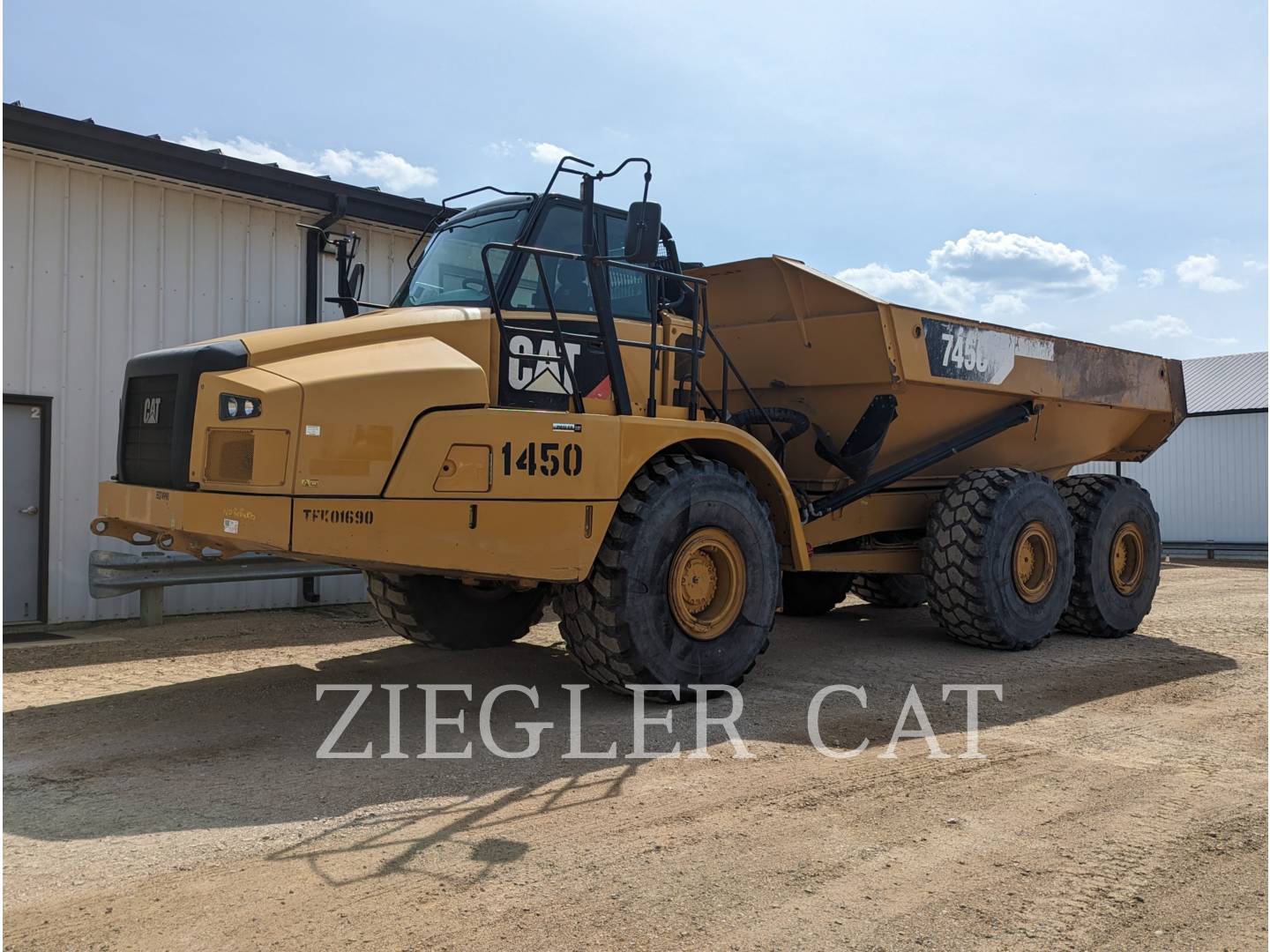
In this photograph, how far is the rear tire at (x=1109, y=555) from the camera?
9.44 meters

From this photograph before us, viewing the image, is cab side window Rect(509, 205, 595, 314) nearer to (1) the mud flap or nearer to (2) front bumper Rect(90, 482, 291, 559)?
(2) front bumper Rect(90, 482, 291, 559)

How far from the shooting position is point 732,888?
3598mm

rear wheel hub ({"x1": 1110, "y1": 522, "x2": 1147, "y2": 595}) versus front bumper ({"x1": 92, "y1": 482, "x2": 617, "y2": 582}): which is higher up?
front bumper ({"x1": 92, "y1": 482, "x2": 617, "y2": 582})

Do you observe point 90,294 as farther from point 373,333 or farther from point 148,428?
point 373,333

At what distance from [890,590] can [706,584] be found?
5.17 metres

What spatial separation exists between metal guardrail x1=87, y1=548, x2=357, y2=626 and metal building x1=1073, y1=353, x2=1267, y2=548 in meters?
18.6

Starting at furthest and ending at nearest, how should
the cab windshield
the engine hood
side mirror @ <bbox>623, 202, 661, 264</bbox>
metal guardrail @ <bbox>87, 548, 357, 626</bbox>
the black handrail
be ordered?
metal guardrail @ <bbox>87, 548, 357, 626</bbox> → the cab windshield → the black handrail → side mirror @ <bbox>623, 202, 661, 264</bbox> → the engine hood

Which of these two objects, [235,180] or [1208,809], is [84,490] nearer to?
[235,180]

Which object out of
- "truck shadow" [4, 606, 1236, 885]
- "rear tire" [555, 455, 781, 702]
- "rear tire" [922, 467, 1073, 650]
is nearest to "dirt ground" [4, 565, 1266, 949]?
"truck shadow" [4, 606, 1236, 885]

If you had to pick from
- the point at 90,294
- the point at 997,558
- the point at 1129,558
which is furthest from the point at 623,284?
the point at 1129,558

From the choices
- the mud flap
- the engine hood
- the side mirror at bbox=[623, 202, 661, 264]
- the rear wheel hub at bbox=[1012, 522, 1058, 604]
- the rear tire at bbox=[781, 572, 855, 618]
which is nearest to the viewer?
the engine hood

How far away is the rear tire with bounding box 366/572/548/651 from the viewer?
24.0 feet

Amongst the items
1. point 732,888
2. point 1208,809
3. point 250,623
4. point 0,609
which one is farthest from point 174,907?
point 250,623

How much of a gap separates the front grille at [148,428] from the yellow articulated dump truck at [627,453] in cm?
2
